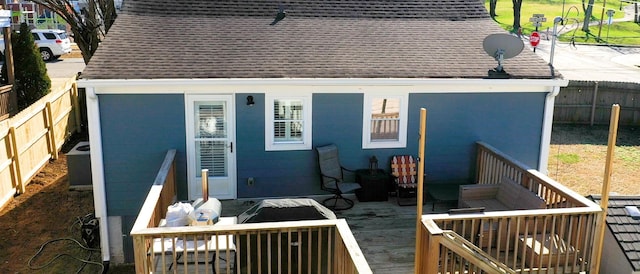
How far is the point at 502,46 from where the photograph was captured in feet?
29.2

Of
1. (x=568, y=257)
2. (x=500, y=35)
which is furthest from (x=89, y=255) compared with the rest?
(x=500, y=35)

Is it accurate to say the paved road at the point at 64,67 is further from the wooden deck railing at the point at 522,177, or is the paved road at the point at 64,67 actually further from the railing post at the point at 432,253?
the railing post at the point at 432,253

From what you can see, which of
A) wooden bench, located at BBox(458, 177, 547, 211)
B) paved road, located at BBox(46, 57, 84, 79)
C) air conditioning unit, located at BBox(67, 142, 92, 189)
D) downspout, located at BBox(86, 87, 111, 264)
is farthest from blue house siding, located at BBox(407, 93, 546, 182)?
paved road, located at BBox(46, 57, 84, 79)

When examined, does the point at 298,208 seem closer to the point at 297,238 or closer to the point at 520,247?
the point at 297,238

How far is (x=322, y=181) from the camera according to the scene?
8.59 metres

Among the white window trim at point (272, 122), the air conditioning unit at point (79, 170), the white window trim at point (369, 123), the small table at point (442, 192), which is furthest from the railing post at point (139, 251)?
the air conditioning unit at point (79, 170)

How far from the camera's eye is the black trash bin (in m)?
5.61

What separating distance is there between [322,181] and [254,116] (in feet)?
4.76

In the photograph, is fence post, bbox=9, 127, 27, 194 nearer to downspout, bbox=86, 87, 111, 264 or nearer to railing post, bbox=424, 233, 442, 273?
downspout, bbox=86, 87, 111, 264

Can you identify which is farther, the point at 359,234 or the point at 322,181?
the point at 322,181

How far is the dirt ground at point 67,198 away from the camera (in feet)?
27.8

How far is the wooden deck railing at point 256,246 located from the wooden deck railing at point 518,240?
101cm

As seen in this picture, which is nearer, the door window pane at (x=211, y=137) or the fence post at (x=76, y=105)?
the door window pane at (x=211, y=137)

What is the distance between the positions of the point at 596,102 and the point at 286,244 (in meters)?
15.4
